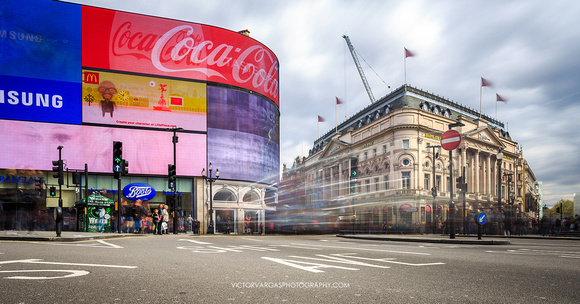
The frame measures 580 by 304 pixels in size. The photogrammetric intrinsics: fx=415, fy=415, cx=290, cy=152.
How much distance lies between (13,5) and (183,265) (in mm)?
44406

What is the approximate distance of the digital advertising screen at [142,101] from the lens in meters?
41.3

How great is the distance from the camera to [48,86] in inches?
1566

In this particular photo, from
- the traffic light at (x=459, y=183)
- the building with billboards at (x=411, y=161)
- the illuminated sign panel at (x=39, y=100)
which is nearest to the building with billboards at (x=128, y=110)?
the illuminated sign panel at (x=39, y=100)

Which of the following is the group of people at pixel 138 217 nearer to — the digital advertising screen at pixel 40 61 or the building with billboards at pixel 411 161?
the digital advertising screen at pixel 40 61

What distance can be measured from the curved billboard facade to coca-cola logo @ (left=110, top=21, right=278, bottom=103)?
0.11 meters

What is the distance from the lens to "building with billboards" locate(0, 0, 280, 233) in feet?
128

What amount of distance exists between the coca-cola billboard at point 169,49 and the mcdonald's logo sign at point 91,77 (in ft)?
2.75

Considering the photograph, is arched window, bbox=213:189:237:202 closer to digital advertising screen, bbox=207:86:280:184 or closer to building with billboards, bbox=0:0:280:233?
building with billboards, bbox=0:0:280:233

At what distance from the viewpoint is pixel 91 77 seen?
41469mm

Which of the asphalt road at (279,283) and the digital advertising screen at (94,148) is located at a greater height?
the digital advertising screen at (94,148)

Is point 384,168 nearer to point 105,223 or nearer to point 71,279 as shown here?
point 105,223

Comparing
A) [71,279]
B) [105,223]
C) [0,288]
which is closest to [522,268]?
[71,279]

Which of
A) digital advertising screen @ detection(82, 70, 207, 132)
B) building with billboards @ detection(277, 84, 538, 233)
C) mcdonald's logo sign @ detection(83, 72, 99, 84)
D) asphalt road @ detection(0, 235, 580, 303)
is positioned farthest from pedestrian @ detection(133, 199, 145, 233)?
asphalt road @ detection(0, 235, 580, 303)

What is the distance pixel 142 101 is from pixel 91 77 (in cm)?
527
